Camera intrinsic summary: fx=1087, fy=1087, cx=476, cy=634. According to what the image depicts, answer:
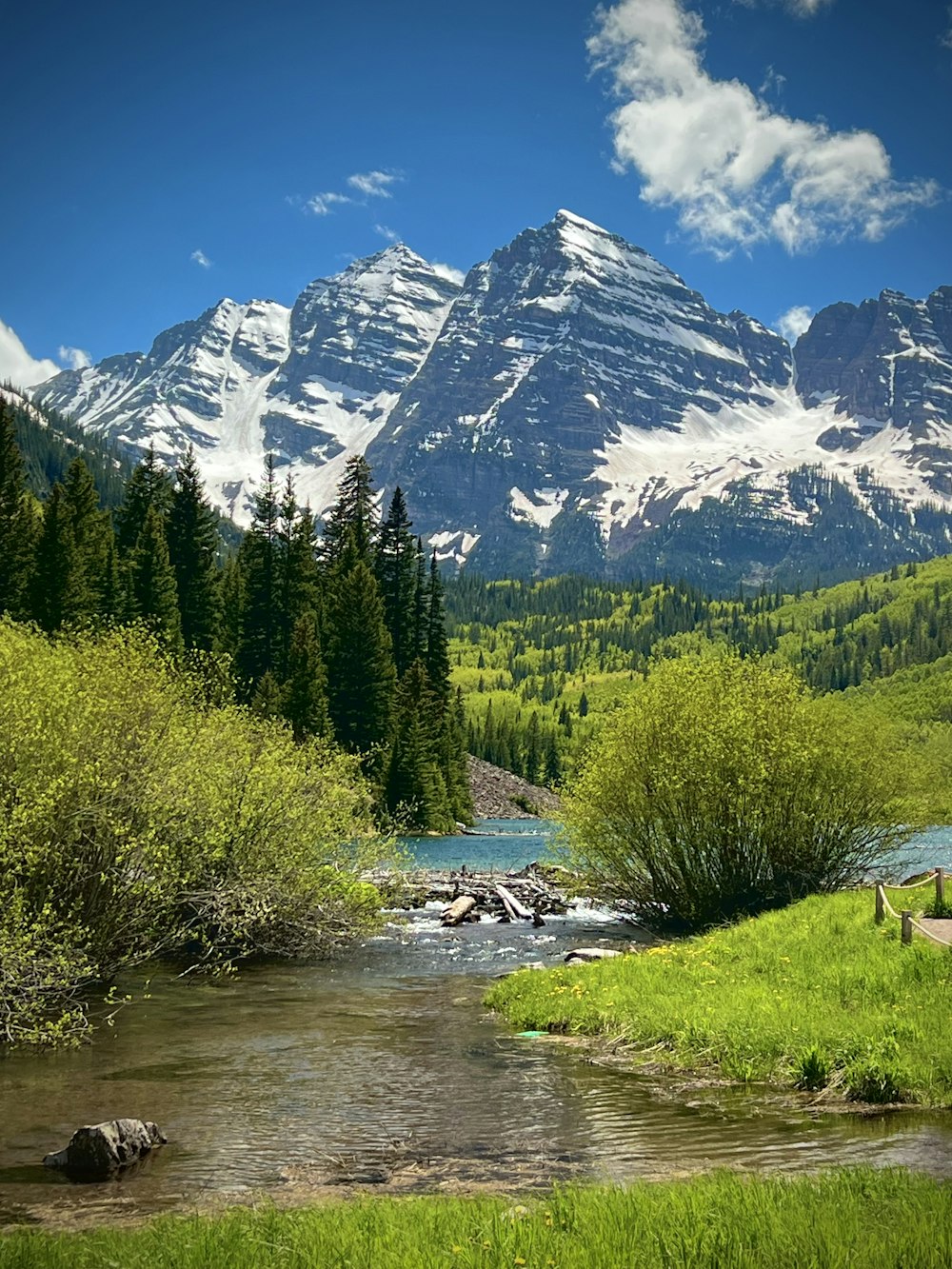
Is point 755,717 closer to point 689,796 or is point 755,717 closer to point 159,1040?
point 689,796

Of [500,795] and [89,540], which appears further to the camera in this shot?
[500,795]

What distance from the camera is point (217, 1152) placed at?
52.7ft

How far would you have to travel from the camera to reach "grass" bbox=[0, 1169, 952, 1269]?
9602 millimetres

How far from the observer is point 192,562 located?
92.2m

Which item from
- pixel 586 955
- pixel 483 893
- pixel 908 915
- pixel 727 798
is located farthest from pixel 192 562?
pixel 908 915

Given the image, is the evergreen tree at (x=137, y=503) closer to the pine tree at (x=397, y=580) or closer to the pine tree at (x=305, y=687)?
the pine tree at (x=397, y=580)

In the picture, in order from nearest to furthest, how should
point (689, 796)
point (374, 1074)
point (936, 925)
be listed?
point (374, 1074) < point (936, 925) < point (689, 796)

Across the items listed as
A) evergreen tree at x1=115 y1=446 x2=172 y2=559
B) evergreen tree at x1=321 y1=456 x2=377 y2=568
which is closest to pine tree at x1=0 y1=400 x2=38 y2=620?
evergreen tree at x1=115 y1=446 x2=172 y2=559

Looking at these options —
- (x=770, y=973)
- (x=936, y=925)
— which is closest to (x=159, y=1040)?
(x=770, y=973)

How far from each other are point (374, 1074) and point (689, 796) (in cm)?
1830

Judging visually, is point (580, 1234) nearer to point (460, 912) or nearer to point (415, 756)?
point (460, 912)

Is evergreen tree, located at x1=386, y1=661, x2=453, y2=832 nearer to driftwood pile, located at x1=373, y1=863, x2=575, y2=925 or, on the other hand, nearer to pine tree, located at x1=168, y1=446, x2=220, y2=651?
pine tree, located at x1=168, y1=446, x2=220, y2=651

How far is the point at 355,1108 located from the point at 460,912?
2719cm

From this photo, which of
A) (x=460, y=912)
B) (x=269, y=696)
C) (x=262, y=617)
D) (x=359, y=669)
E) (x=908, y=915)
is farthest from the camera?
(x=262, y=617)
